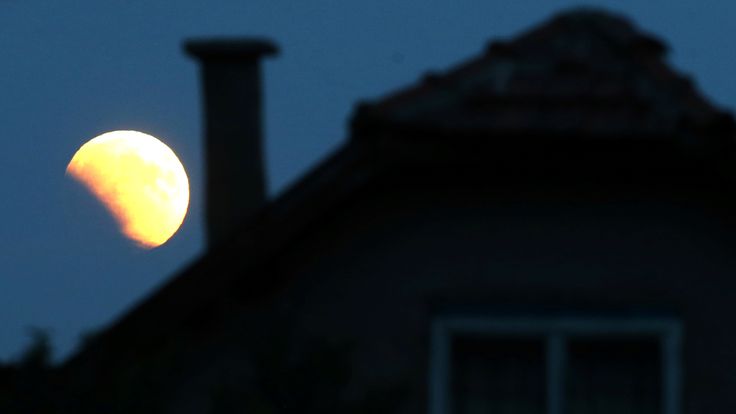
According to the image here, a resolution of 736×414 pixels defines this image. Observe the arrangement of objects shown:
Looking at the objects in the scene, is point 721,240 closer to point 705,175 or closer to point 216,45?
point 705,175

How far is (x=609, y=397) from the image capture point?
9203mm

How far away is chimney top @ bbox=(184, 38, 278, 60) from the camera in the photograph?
453 inches

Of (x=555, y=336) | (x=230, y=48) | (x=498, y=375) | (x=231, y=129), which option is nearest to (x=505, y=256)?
(x=555, y=336)

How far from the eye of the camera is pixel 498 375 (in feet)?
30.5

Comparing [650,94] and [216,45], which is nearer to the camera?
[650,94]

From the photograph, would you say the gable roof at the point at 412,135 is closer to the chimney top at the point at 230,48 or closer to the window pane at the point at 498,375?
the window pane at the point at 498,375

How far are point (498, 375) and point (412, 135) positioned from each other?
152 centimetres

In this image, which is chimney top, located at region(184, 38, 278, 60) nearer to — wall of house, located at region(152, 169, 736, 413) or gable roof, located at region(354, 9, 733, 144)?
gable roof, located at region(354, 9, 733, 144)

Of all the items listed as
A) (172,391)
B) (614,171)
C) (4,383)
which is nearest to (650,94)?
(614,171)

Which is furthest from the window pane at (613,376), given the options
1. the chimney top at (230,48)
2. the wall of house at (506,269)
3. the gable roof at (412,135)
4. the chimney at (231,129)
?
the chimney top at (230,48)

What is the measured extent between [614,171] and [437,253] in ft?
3.86

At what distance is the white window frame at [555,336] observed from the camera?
915 centimetres

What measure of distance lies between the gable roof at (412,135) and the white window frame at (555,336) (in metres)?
1.00

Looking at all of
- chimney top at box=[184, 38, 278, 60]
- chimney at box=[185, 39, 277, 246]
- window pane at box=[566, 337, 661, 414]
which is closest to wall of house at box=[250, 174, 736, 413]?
window pane at box=[566, 337, 661, 414]
